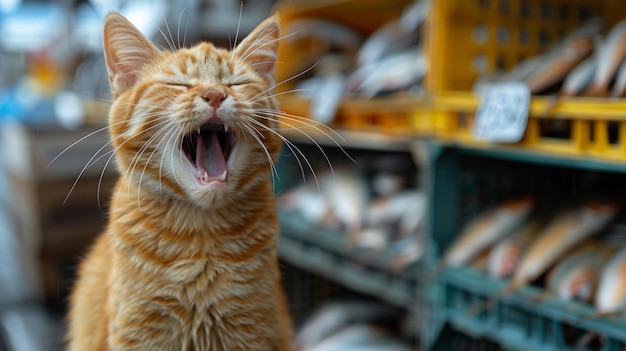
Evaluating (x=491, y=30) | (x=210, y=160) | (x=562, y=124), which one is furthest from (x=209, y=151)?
(x=491, y=30)

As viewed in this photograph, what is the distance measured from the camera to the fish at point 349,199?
55.2 inches

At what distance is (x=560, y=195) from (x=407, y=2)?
679mm

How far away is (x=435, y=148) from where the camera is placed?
3.85 feet

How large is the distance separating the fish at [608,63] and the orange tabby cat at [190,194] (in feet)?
2.35

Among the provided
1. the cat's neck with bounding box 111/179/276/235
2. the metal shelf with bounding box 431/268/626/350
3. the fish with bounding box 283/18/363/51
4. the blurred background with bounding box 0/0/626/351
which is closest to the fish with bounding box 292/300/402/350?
the blurred background with bounding box 0/0/626/351

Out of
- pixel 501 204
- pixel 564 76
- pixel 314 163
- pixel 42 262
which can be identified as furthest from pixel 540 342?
pixel 42 262

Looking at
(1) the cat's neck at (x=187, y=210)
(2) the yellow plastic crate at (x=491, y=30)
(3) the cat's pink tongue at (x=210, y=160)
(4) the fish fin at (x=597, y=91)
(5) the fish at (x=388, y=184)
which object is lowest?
(5) the fish at (x=388, y=184)

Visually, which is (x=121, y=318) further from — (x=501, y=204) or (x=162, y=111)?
(x=501, y=204)

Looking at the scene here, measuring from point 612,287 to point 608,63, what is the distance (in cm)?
40

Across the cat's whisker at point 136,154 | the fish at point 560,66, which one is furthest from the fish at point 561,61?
the cat's whisker at point 136,154

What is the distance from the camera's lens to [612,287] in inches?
Result: 36.7

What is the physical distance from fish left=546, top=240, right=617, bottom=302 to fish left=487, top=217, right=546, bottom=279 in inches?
3.1

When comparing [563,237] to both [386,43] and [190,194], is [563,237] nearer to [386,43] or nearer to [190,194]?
[386,43]

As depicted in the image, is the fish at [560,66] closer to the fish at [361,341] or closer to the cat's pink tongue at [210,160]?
the fish at [361,341]
